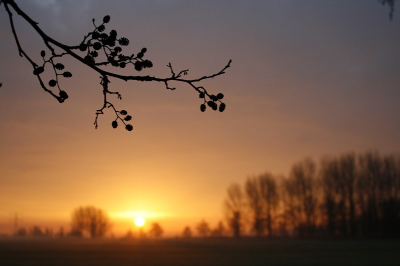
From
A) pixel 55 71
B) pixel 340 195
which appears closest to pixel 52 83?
pixel 55 71

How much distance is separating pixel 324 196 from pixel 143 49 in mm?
88447

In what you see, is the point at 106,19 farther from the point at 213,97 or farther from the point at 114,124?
the point at 213,97

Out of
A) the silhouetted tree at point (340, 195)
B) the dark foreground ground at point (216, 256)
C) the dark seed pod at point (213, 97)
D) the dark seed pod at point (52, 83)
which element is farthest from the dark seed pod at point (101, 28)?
the silhouetted tree at point (340, 195)

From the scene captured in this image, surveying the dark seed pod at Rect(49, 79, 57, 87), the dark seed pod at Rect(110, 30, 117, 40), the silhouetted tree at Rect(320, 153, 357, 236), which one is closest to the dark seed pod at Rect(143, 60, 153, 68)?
the dark seed pod at Rect(110, 30, 117, 40)

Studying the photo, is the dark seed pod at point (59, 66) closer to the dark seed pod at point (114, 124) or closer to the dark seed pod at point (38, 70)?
the dark seed pod at point (38, 70)

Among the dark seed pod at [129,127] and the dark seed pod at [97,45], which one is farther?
the dark seed pod at [129,127]

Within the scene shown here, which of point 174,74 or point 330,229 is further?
point 330,229

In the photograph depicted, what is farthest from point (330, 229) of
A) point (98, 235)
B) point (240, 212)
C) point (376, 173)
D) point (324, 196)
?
point (98, 235)

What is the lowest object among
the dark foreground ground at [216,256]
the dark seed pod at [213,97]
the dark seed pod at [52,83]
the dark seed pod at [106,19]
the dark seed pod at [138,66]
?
the dark foreground ground at [216,256]

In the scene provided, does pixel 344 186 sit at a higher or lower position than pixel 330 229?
higher

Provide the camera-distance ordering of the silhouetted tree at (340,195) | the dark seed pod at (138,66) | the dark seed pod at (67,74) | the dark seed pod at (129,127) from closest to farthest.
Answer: the dark seed pod at (138,66) → the dark seed pod at (67,74) → the dark seed pod at (129,127) → the silhouetted tree at (340,195)

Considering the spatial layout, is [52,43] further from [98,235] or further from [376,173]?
[98,235]

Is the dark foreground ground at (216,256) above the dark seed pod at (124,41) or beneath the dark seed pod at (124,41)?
beneath

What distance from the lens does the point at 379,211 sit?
262 ft
